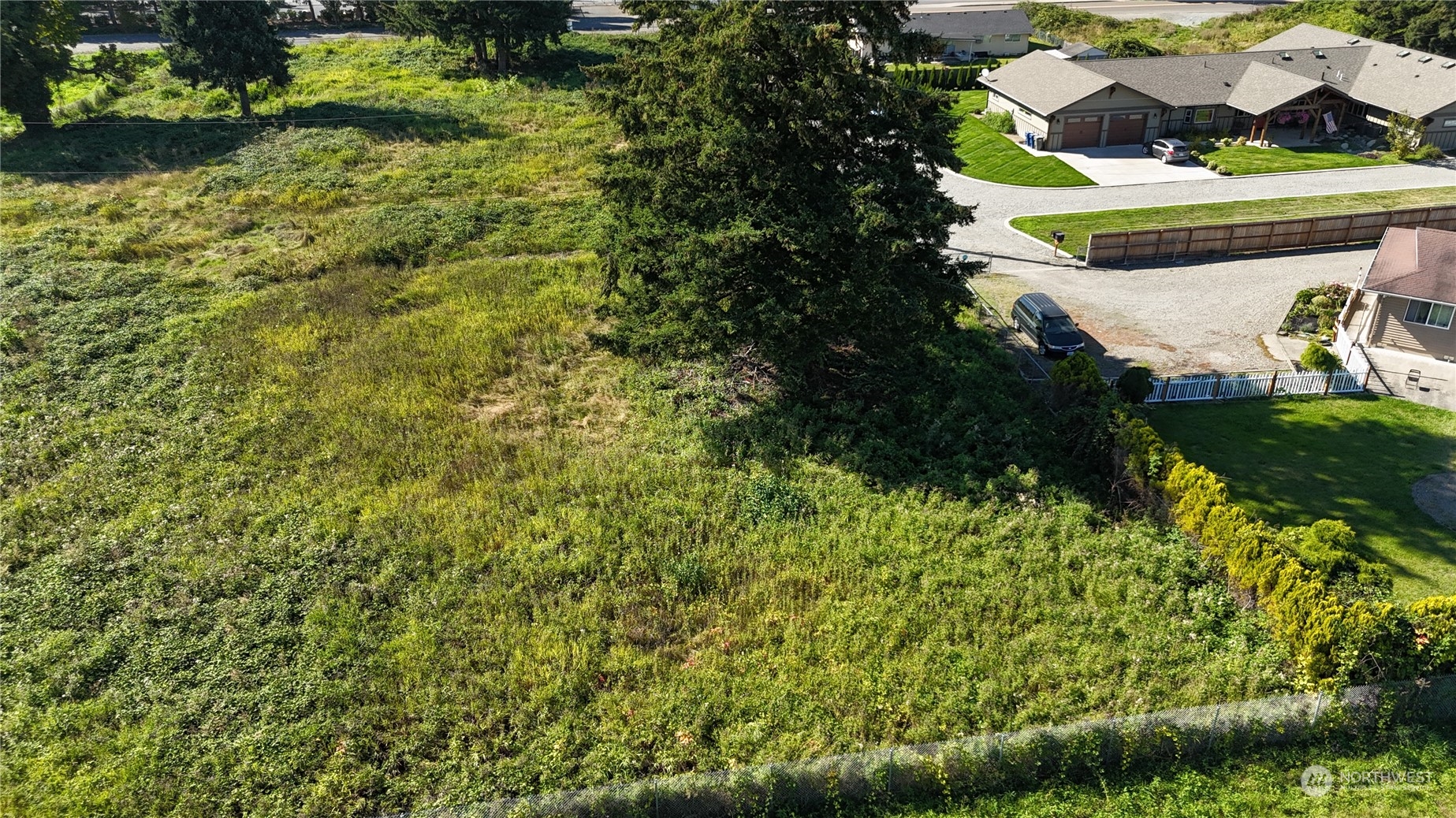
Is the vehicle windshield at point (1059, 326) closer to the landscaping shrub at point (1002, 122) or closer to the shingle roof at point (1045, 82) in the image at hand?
the shingle roof at point (1045, 82)

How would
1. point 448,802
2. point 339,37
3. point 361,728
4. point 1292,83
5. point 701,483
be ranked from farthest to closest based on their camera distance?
point 339,37 < point 1292,83 < point 701,483 < point 361,728 < point 448,802

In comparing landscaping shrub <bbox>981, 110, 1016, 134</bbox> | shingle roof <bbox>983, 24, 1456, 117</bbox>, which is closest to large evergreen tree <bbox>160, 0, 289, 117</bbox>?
landscaping shrub <bbox>981, 110, 1016, 134</bbox>

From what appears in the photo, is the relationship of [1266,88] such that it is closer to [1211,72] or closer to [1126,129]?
[1211,72]

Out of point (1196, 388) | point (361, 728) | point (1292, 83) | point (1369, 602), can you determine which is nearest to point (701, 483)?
point (361, 728)

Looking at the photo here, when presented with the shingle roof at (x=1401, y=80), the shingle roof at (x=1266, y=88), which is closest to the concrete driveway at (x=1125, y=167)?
the shingle roof at (x=1266, y=88)

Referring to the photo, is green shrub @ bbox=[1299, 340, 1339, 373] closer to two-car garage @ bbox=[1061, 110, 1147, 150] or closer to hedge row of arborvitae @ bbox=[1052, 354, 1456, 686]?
hedge row of arborvitae @ bbox=[1052, 354, 1456, 686]

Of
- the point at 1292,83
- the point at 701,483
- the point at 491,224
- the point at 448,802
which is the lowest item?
the point at 448,802

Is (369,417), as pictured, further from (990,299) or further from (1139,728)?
(990,299)
